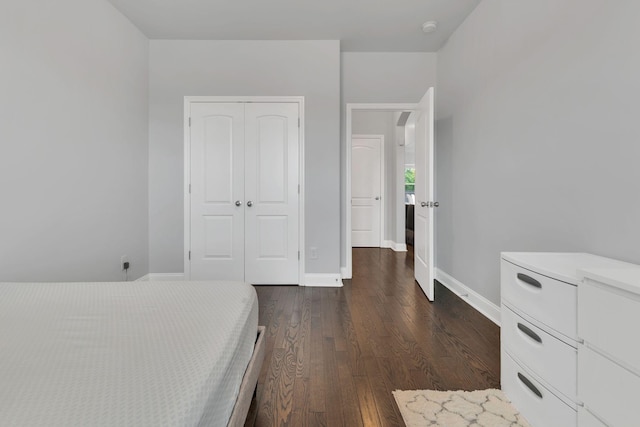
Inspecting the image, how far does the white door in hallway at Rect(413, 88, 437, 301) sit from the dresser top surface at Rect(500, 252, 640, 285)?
1.29 meters

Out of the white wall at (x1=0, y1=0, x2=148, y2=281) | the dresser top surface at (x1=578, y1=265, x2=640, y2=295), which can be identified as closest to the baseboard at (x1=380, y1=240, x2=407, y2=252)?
the white wall at (x1=0, y1=0, x2=148, y2=281)

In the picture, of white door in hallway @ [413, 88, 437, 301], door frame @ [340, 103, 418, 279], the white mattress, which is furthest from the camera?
door frame @ [340, 103, 418, 279]

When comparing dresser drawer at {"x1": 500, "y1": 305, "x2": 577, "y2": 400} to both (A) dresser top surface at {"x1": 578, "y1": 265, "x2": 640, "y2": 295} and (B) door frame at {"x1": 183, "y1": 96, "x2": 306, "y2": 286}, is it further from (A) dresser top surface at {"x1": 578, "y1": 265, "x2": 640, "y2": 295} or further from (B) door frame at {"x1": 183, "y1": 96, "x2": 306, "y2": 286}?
(B) door frame at {"x1": 183, "y1": 96, "x2": 306, "y2": 286}

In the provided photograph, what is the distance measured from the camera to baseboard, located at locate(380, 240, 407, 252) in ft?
17.7

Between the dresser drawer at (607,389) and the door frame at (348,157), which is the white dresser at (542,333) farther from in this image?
the door frame at (348,157)

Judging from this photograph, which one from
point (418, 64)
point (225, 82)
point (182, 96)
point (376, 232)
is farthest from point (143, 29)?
point (376, 232)

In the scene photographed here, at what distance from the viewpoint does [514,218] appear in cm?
210

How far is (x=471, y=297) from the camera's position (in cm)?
269

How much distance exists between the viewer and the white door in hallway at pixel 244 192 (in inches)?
129

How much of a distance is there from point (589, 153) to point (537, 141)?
15.5 inches

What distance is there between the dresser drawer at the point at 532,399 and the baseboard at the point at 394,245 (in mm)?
3931

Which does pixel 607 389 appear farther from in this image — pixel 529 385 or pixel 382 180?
pixel 382 180

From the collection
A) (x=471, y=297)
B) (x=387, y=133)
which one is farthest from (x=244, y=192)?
(x=387, y=133)

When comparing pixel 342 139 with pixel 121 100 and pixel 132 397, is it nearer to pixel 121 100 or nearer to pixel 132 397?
pixel 121 100
